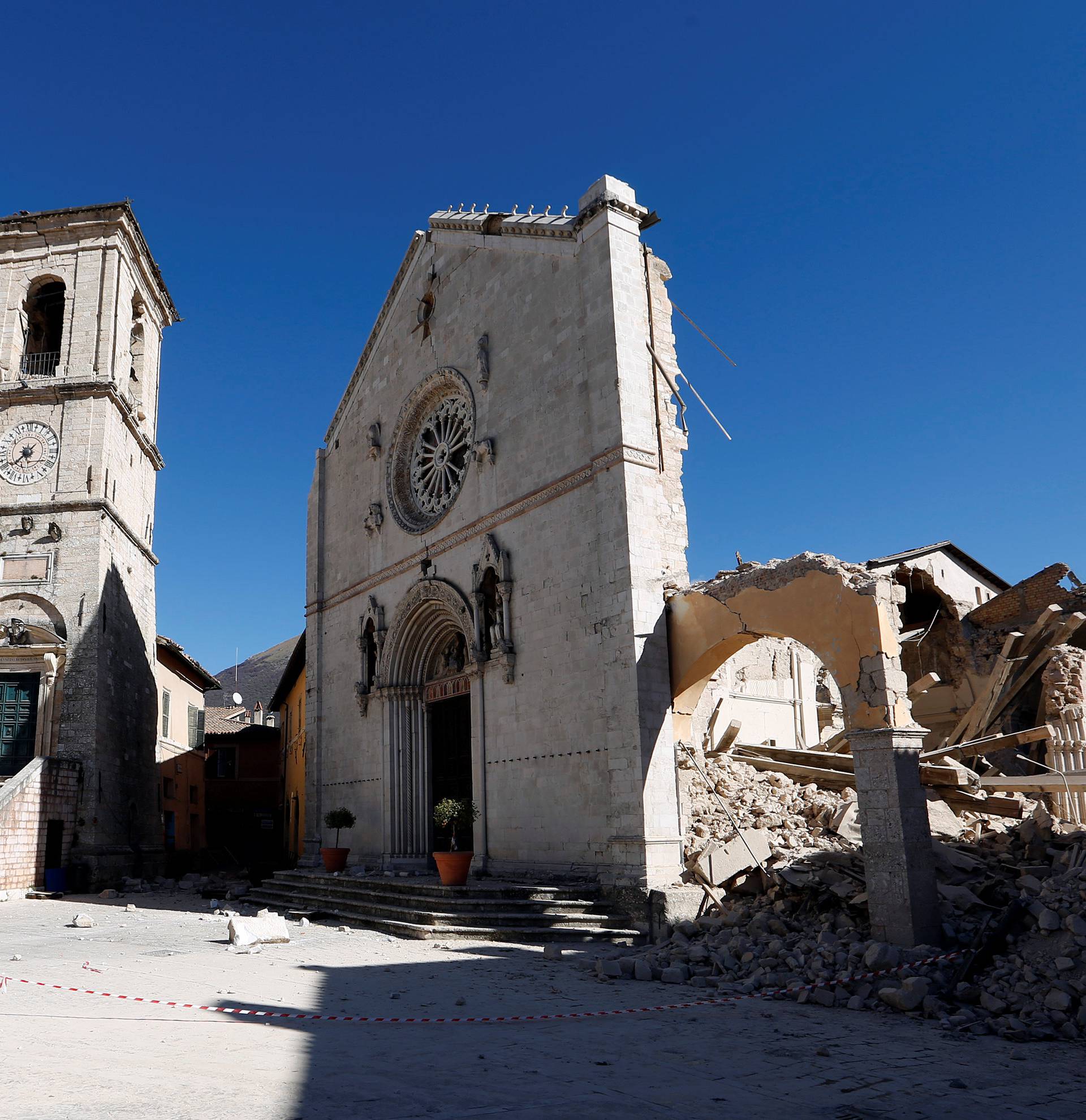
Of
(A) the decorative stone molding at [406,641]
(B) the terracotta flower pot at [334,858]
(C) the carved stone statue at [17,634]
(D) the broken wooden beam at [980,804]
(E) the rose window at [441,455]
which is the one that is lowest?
(B) the terracotta flower pot at [334,858]

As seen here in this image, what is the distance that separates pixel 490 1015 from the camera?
774 centimetres

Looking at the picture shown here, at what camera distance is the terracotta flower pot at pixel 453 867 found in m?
14.5

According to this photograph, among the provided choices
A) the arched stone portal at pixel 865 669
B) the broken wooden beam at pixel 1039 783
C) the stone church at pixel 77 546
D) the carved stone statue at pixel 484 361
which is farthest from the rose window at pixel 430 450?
the broken wooden beam at pixel 1039 783

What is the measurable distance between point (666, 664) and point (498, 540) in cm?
443

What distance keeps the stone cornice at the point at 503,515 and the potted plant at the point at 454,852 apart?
4854 millimetres

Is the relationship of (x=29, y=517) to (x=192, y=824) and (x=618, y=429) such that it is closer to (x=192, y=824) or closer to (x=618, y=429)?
(x=192, y=824)

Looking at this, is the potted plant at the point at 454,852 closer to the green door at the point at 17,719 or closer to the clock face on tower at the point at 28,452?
the green door at the point at 17,719

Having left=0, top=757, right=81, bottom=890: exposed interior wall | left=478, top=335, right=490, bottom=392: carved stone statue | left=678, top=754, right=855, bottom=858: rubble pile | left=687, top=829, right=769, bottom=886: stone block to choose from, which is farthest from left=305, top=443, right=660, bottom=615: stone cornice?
left=0, top=757, right=81, bottom=890: exposed interior wall

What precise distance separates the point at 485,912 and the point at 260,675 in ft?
339

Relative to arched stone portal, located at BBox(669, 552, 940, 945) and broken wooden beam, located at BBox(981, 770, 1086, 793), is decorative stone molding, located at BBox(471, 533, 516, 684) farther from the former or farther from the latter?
broken wooden beam, located at BBox(981, 770, 1086, 793)

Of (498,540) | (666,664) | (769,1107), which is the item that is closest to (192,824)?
(498,540)

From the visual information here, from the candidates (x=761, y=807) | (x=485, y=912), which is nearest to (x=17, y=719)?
(x=485, y=912)

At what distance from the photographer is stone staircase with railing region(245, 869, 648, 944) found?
41.0 feet

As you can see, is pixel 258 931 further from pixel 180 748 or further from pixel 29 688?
pixel 180 748
